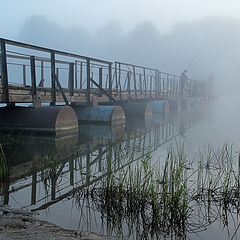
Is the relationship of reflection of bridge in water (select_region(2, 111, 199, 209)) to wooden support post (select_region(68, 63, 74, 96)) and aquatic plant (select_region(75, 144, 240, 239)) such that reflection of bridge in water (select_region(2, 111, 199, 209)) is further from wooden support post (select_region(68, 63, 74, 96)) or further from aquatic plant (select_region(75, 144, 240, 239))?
wooden support post (select_region(68, 63, 74, 96))

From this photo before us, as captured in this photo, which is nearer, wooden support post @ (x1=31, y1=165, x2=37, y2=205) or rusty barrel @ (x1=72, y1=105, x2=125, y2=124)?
wooden support post @ (x1=31, y1=165, x2=37, y2=205)

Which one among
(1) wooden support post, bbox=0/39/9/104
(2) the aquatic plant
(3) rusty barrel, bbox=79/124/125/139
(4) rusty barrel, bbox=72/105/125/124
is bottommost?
(2) the aquatic plant

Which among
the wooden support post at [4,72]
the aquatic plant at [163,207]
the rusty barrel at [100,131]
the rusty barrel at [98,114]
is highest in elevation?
the wooden support post at [4,72]

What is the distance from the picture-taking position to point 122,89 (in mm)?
16234

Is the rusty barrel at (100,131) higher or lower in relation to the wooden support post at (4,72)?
lower

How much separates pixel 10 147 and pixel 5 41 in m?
2.80

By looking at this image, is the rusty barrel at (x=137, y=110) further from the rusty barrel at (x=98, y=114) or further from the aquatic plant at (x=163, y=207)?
the aquatic plant at (x=163, y=207)

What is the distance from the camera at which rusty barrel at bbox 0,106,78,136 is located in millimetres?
8320

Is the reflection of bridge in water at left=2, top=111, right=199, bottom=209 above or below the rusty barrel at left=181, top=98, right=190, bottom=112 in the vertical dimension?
below

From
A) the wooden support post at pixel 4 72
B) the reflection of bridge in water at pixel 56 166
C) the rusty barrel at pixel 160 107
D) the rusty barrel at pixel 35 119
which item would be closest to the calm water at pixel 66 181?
the reflection of bridge in water at pixel 56 166

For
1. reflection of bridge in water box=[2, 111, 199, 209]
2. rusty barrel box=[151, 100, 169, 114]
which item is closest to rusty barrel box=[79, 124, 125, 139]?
reflection of bridge in water box=[2, 111, 199, 209]

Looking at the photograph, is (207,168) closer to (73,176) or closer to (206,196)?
(206,196)

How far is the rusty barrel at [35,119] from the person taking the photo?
27.3ft

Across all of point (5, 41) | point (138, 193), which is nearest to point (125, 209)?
point (138, 193)
